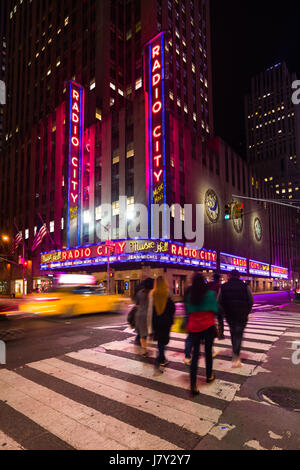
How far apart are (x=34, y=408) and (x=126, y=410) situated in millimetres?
1440

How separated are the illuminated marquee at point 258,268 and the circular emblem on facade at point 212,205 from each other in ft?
46.6

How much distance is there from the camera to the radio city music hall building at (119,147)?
34.8m

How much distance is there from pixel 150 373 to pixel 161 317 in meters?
1.18

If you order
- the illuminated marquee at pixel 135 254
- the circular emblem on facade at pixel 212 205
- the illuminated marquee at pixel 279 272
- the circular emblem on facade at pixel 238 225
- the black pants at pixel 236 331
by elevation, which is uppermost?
the circular emblem on facade at pixel 212 205

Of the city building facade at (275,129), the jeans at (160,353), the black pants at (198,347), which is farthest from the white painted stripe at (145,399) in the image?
the city building facade at (275,129)

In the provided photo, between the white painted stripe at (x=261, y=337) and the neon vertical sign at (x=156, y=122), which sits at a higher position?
the neon vertical sign at (x=156, y=122)

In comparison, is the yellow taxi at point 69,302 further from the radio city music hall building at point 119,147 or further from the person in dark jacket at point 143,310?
the radio city music hall building at point 119,147

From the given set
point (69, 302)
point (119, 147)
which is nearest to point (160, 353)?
point (69, 302)

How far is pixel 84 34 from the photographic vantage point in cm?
5703

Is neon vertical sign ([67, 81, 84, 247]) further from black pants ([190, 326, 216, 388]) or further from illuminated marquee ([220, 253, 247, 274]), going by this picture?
black pants ([190, 326, 216, 388])

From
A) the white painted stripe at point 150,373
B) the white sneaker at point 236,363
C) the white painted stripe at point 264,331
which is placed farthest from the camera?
the white painted stripe at point 264,331

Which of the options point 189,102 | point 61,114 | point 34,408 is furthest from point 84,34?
point 34,408

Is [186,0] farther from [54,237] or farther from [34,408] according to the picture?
[34,408]

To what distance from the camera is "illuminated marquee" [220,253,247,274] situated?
4377 centimetres
